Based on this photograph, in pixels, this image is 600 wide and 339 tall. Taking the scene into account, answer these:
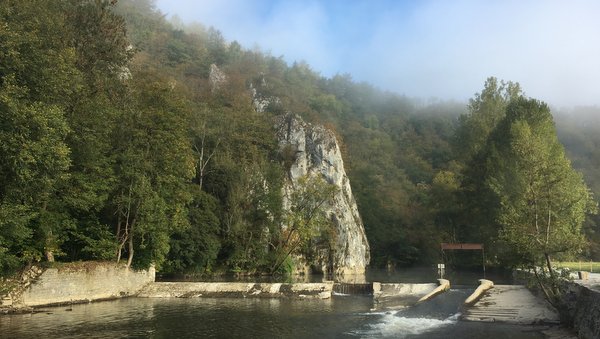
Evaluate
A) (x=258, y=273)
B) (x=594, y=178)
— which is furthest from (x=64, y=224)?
(x=594, y=178)

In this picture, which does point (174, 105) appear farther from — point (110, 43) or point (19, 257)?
point (19, 257)

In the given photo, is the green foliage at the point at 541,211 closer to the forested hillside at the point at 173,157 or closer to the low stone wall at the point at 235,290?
the low stone wall at the point at 235,290

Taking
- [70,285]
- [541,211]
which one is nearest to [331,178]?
[70,285]

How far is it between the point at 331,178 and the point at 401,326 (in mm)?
50747

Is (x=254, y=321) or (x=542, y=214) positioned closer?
(x=254, y=321)

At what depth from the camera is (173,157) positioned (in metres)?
37.5

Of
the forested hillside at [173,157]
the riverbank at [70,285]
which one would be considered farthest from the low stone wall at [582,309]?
the riverbank at [70,285]

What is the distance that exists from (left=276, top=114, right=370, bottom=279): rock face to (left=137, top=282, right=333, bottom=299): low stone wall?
2945 centimetres

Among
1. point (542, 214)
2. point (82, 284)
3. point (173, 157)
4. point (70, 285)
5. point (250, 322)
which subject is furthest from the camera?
point (173, 157)

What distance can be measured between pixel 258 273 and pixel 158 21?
9599 cm

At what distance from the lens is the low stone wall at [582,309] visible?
17.5 metres

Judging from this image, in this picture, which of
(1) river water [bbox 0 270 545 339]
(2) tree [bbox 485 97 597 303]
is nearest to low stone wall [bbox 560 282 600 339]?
(2) tree [bbox 485 97 597 303]

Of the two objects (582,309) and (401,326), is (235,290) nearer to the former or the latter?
(401,326)

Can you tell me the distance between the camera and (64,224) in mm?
32125
